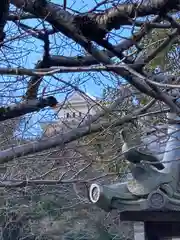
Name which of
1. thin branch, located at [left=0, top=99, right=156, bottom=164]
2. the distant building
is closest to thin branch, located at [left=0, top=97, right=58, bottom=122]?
thin branch, located at [left=0, top=99, right=156, bottom=164]

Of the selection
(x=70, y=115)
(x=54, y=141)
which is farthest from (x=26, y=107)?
(x=70, y=115)

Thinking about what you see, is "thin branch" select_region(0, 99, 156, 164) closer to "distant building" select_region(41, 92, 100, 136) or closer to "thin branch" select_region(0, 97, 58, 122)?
"distant building" select_region(41, 92, 100, 136)

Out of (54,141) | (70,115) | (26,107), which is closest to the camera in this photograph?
(26,107)

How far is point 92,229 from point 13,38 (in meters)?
11.5

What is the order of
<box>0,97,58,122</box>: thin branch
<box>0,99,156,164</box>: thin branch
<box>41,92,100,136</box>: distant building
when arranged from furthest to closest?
<box>41,92,100,136</box>: distant building → <box>0,99,156,164</box>: thin branch → <box>0,97,58,122</box>: thin branch

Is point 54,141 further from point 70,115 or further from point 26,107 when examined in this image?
point 70,115

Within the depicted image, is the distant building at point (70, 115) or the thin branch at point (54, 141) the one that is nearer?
the thin branch at point (54, 141)

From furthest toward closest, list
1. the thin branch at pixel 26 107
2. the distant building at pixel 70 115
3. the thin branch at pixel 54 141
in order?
1. the distant building at pixel 70 115
2. the thin branch at pixel 54 141
3. the thin branch at pixel 26 107

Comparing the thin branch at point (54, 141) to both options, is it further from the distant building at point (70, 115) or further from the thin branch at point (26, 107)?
the thin branch at point (26, 107)

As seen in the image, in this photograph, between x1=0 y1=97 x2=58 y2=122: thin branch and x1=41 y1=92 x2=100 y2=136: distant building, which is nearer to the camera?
x1=0 y1=97 x2=58 y2=122: thin branch

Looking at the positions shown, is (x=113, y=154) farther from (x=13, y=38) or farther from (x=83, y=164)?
(x=13, y=38)

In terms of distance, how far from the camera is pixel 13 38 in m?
4.92

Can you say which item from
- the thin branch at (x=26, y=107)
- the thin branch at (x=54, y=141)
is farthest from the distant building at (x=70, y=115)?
the thin branch at (x=26, y=107)

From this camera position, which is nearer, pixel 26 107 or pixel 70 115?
pixel 26 107
